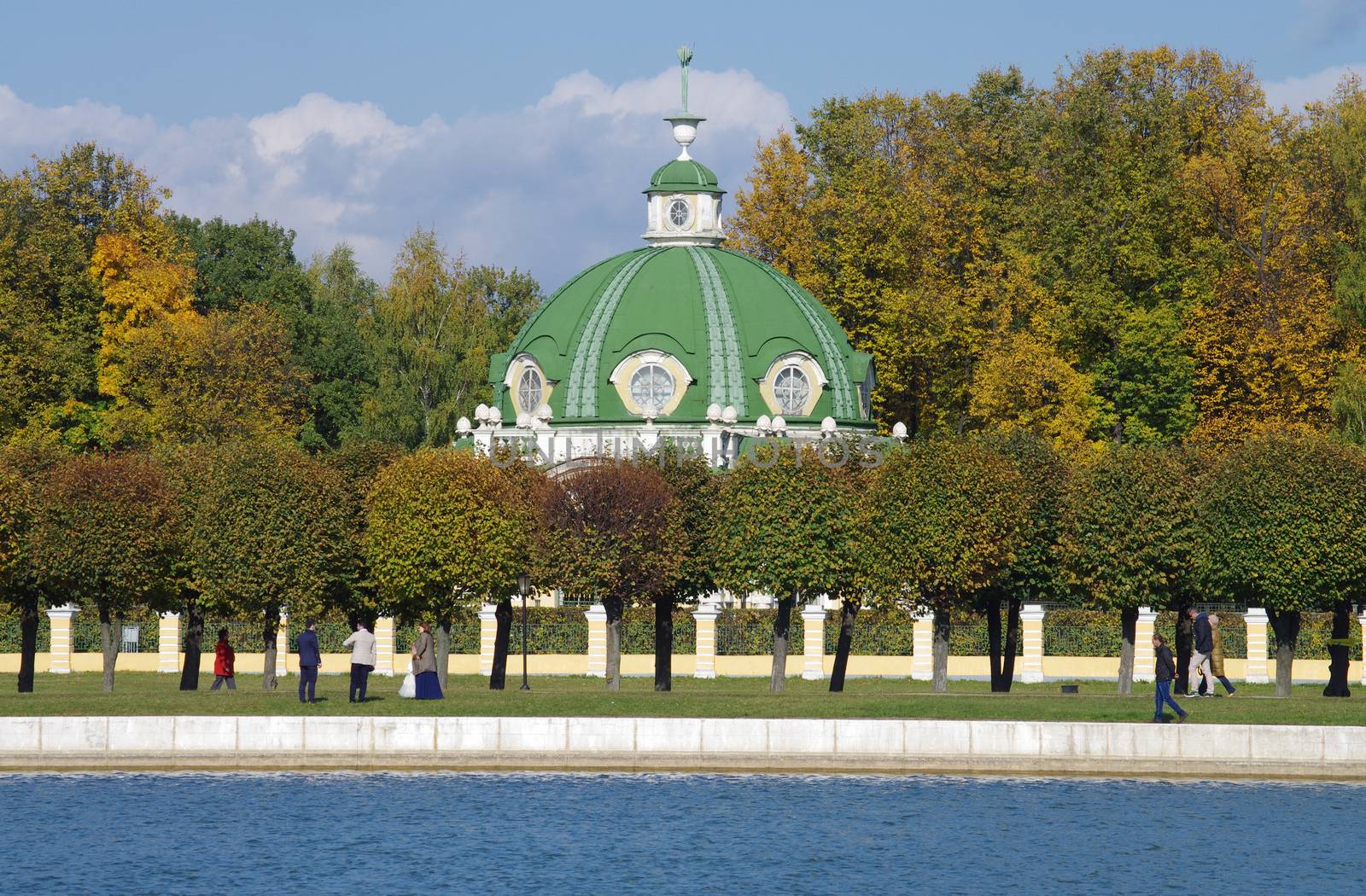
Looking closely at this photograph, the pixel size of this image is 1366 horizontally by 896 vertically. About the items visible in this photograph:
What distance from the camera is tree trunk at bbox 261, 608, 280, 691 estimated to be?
181 ft

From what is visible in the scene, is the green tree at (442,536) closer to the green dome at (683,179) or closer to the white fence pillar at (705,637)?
the white fence pillar at (705,637)

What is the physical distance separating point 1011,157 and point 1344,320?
21.3m

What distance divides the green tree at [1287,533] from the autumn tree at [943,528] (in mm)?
4945

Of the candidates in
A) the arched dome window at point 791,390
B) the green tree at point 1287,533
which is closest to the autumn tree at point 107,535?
the green tree at point 1287,533

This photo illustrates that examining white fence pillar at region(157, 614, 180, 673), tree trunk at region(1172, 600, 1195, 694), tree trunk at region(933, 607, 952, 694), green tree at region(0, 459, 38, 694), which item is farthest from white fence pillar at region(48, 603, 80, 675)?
Result: tree trunk at region(1172, 600, 1195, 694)

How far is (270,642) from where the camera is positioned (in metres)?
55.1

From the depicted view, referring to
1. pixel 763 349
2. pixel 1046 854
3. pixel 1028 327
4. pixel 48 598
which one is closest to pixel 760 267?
pixel 763 349

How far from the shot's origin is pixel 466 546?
5594cm

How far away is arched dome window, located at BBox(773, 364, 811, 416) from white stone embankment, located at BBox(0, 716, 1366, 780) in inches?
1742

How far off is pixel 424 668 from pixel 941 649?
46.4 feet

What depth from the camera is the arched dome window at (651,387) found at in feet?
283

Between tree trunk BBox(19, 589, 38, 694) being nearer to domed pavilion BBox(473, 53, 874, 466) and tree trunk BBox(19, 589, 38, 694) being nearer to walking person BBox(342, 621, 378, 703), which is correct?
walking person BBox(342, 621, 378, 703)

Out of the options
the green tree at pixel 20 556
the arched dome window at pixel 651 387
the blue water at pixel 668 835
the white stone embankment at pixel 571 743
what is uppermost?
the arched dome window at pixel 651 387

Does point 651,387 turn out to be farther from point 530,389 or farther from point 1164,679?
point 1164,679
